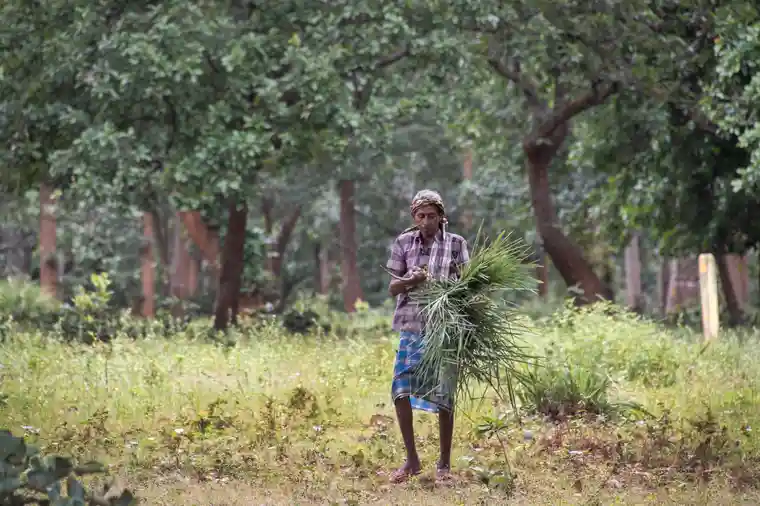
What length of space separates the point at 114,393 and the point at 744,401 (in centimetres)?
587

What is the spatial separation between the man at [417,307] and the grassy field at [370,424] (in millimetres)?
348

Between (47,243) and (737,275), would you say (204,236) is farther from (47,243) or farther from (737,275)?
(737,275)

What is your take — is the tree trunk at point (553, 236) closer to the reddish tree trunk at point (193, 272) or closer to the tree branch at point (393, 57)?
the tree branch at point (393, 57)

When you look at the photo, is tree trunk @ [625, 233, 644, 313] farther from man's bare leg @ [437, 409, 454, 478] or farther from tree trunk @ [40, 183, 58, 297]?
man's bare leg @ [437, 409, 454, 478]

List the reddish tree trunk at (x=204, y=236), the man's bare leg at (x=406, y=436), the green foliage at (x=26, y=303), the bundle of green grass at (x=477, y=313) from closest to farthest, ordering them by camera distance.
Answer: the bundle of green grass at (x=477, y=313) → the man's bare leg at (x=406, y=436) → the green foliage at (x=26, y=303) → the reddish tree trunk at (x=204, y=236)

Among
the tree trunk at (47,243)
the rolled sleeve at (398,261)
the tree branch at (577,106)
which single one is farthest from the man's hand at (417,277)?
the tree trunk at (47,243)

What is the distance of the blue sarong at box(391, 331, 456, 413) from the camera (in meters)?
7.81

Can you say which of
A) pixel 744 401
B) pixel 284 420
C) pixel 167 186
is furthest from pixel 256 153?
pixel 744 401

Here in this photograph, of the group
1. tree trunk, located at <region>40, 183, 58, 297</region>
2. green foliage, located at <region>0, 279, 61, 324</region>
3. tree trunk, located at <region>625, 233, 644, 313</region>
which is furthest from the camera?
tree trunk, located at <region>625, 233, 644, 313</region>

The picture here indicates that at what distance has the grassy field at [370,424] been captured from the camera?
25.2 feet

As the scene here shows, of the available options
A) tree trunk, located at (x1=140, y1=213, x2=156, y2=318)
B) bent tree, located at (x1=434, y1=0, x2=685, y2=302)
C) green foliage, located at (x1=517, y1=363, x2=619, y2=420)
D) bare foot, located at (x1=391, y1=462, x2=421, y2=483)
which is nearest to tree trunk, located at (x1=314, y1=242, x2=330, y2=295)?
tree trunk, located at (x1=140, y1=213, x2=156, y2=318)

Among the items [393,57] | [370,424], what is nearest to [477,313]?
[370,424]

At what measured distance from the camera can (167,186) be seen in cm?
1728

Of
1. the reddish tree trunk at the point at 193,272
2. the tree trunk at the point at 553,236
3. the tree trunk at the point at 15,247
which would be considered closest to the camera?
the tree trunk at the point at 553,236
